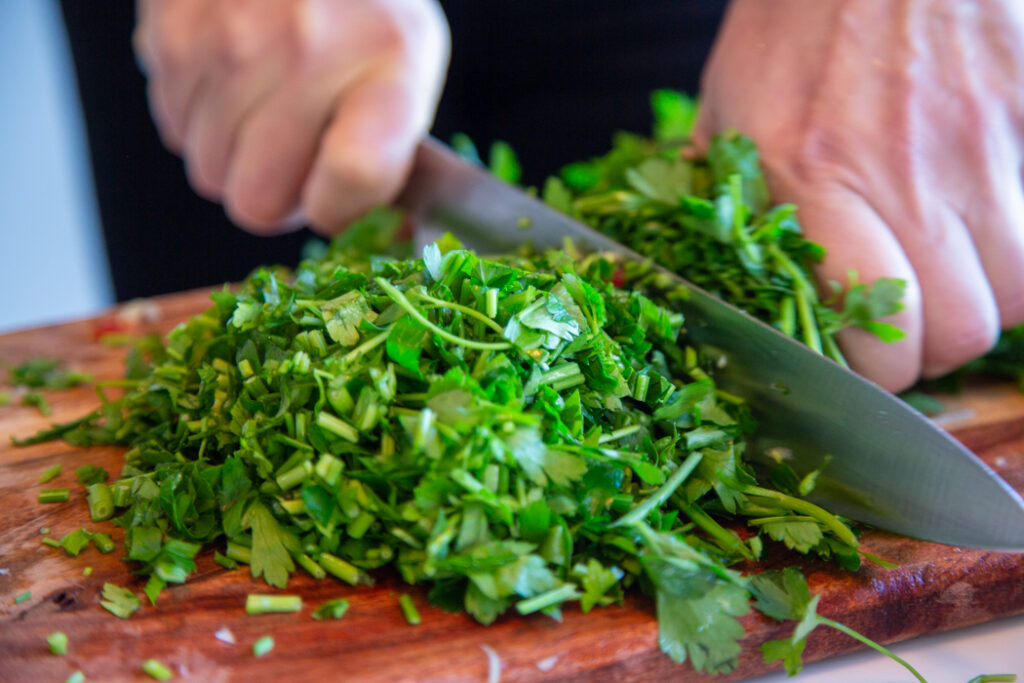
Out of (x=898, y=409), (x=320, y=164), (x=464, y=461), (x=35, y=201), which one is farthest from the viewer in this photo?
(x=35, y=201)

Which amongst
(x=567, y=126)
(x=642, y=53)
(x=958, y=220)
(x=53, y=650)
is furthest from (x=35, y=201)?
(x=958, y=220)

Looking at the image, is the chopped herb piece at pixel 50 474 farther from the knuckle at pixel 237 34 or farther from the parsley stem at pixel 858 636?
the parsley stem at pixel 858 636

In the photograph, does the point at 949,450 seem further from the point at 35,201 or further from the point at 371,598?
the point at 35,201

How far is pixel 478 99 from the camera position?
3.49 meters

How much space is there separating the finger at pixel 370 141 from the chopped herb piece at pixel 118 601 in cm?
121

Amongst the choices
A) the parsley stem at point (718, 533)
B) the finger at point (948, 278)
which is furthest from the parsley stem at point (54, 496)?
the finger at point (948, 278)

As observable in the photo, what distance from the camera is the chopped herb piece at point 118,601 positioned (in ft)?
3.83

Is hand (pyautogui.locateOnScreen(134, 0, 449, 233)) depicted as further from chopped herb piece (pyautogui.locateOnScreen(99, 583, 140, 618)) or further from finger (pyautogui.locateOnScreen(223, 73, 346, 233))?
chopped herb piece (pyautogui.locateOnScreen(99, 583, 140, 618))

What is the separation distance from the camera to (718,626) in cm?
112

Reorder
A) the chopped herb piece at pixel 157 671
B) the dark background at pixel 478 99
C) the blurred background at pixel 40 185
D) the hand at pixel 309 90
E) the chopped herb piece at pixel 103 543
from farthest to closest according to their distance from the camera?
the blurred background at pixel 40 185
the dark background at pixel 478 99
the hand at pixel 309 90
the chopped herb piece at pixel 103 543
the chopped herb piece at pixel 157 671

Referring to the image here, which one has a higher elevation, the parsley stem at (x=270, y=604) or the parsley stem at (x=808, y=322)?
the parsley stem at (x=808, y=322)

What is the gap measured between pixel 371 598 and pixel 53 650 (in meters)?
0.43

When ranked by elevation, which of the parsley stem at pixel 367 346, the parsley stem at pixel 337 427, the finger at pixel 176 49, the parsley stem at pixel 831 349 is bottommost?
the parsley stem at pixel 831 349

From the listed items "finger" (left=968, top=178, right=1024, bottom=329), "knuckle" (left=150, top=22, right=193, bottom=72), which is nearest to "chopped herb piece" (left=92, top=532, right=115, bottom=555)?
"knuckle" (left=150, top=22, right=193, bottom=72)
